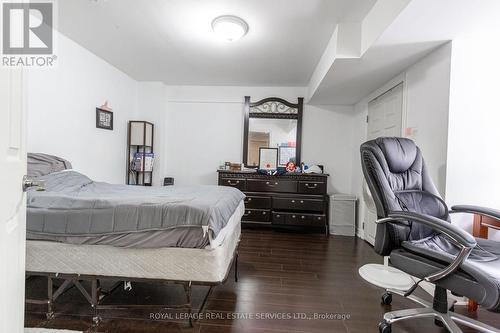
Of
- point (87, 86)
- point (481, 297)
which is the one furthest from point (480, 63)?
point (87, 86)

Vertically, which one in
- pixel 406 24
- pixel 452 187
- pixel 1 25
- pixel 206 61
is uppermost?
pixel 206 61

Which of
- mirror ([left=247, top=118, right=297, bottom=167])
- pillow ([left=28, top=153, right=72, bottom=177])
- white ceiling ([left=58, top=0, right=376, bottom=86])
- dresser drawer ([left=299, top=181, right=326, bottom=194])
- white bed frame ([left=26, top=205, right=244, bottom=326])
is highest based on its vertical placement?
white ceiling ([left=58, top=0, right=376, bottom=86])

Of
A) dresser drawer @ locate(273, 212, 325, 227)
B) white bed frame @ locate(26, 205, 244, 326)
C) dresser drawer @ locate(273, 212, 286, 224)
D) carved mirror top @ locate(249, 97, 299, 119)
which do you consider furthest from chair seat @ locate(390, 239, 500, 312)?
carved mirror top @ locate(249, 97, 299, 119)

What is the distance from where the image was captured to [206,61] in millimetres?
3449

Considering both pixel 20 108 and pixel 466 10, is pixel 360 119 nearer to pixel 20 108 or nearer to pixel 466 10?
pixel 466 10

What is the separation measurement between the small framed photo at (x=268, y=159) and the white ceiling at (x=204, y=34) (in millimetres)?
1177

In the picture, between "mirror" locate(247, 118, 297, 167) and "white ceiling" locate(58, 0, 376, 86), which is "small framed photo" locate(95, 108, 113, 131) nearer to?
"white ceiling" locate(58, 0, 376, 86)

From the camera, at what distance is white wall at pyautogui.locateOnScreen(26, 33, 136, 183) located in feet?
8.43

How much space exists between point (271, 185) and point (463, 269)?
2899mm

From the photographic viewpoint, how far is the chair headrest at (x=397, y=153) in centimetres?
177

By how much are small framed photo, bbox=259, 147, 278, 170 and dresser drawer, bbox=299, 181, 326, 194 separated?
617 mm

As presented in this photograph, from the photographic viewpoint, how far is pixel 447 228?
1273mm

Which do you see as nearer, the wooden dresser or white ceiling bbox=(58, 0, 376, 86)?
white ceiling bbox=(58, 0, 376, 86)

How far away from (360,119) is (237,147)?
81.2 inches
